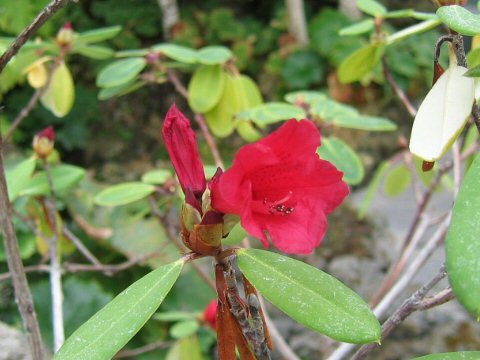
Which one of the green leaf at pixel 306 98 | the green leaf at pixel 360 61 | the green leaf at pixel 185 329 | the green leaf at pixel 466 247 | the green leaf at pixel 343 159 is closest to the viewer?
the green leaf at pixel 466 247

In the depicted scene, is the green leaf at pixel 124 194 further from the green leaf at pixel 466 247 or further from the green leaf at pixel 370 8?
the green leaf at pixel 466 247

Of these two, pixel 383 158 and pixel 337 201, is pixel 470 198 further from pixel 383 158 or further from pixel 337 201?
pixel 383 158

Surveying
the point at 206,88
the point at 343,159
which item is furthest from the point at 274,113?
the point at 206,88

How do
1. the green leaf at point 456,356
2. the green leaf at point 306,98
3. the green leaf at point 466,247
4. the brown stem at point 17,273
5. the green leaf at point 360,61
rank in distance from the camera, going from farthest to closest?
the green leaf at point 306,98
the green leaf at point 360,61
the brown stem at point 17,273
the green leaf at point 456,356
the green leaf at point 466,247

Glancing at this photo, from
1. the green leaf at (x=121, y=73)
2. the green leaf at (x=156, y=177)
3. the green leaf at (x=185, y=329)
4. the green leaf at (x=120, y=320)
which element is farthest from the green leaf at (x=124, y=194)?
the green leaf at (x=120, y=320)

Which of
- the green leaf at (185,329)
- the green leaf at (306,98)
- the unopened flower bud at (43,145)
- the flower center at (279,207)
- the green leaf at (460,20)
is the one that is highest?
the green leaf at (460,20)

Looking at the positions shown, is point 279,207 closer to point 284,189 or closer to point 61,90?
point 284,189

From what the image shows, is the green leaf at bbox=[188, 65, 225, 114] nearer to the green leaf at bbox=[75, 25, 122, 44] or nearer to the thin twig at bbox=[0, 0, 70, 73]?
the green leaf at bbox=[75, 25, 122, 44]
